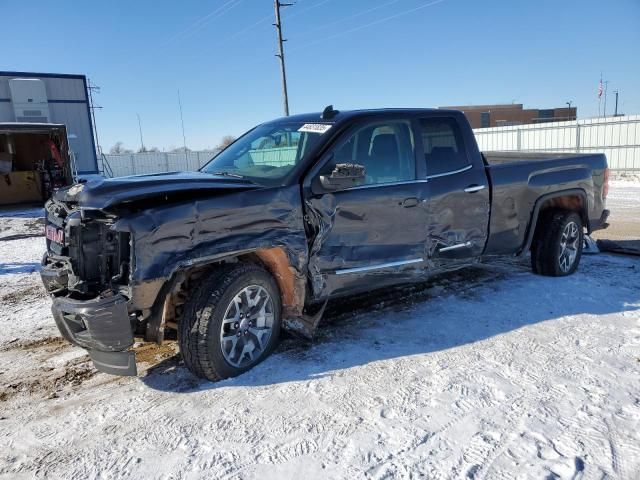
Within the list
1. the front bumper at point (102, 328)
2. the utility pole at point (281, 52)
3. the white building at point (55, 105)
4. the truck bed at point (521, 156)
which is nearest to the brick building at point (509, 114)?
the utility pole at point (281, 52)

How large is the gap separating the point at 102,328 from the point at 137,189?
0.92 meters

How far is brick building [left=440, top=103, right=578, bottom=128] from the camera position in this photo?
5719 centimetres

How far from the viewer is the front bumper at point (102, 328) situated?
10.3 ft

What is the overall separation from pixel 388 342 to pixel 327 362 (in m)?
0.64

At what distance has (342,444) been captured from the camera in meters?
2.87

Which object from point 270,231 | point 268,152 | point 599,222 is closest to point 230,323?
point 270,231

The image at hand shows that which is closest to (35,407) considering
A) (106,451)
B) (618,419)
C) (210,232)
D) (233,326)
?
(106,451)

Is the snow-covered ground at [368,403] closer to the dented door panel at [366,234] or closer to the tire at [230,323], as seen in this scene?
the tire at [230,323]

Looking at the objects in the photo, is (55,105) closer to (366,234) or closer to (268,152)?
(268,152)

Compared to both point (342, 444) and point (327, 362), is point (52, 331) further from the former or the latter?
point (342, 444)

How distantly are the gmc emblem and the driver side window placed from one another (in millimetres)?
2051

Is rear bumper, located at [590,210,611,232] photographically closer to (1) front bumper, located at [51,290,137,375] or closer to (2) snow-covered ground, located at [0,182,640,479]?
(2) snow-covered ground, located at [0,182,640,479]

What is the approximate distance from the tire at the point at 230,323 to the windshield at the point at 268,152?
84 centimetres

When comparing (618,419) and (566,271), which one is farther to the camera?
(566,271)
